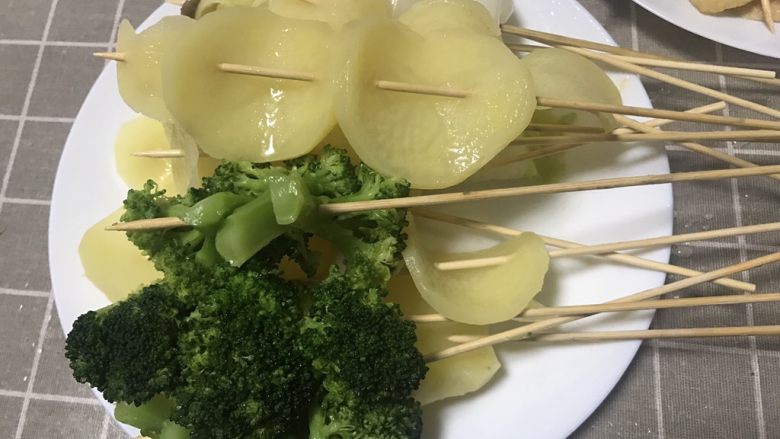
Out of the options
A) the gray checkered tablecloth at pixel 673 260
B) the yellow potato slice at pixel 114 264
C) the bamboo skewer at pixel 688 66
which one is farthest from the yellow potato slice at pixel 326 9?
the gray checkered tablecloth at pixel 673 260

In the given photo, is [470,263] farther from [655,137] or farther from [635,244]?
[655,137]

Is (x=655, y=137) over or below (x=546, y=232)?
over

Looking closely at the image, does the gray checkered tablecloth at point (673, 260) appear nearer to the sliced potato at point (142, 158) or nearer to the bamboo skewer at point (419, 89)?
the sliced potato at point (142, 158)

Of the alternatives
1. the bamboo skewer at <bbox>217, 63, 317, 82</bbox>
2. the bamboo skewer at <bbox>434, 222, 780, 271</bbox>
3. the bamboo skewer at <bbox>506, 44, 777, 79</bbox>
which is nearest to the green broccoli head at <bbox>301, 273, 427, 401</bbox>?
the bamboo skewer at <bbox>434, 222, 780, 271</bbox>

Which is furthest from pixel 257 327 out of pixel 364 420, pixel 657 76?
pixel 657 76

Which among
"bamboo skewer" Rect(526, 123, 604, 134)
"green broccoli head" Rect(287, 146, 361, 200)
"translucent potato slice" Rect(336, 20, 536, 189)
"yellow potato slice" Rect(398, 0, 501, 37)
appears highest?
"yellow potato slice" Rect(398, 0, 501, 37)

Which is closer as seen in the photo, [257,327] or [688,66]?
[257,327]

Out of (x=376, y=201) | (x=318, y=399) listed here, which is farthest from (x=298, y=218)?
(x=318, y=399)

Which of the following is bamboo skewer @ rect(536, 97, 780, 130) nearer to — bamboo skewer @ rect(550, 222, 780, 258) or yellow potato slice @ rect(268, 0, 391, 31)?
bamboo skewer @ rect(550, 222, 780, 258)
